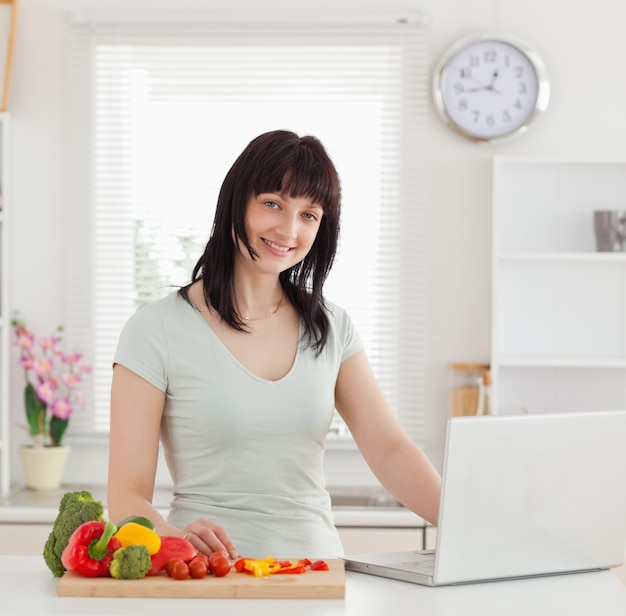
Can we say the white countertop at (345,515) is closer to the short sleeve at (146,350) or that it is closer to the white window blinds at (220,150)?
the white window blinds at (220,150)

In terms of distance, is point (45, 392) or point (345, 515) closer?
point (345, 515)

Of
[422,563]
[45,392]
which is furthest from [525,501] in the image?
[45,392]

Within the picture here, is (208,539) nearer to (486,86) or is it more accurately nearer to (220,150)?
(220,150)

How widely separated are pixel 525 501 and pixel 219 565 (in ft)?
1.52

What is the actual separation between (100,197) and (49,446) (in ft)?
2.95

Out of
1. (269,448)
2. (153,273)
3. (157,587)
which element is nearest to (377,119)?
(153,273)

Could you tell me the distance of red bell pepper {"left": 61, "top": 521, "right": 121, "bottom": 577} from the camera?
136 centimetres

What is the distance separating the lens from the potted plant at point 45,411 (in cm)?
323

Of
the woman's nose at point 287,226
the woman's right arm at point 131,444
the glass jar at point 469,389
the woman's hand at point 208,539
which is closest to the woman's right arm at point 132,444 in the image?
the woman's right arm at point 131,444

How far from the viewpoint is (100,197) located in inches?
135

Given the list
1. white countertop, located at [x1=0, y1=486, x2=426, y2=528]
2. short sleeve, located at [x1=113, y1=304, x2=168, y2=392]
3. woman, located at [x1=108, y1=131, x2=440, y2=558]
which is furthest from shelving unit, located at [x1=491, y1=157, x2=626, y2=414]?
short sleeve, located at [x1=113, y1=304, x2=168, y2=392]

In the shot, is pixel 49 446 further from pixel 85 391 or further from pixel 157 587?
pixel 157 587

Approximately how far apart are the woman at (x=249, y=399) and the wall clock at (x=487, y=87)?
1.58 m

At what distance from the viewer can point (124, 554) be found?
1.35m
